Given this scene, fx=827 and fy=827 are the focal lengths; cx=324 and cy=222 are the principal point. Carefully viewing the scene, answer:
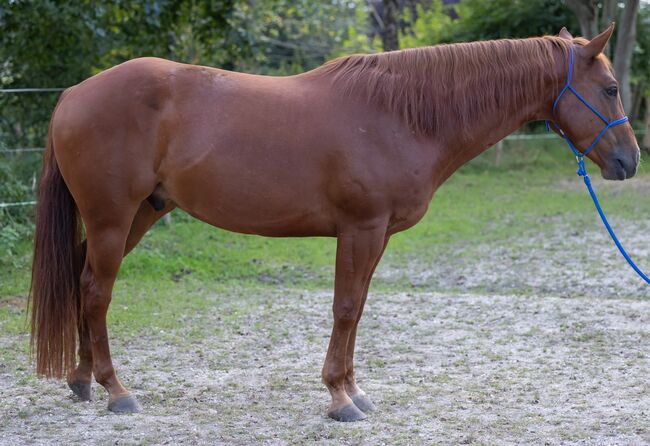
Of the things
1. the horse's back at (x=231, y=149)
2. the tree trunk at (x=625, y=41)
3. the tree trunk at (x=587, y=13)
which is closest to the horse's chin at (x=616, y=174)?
the horse's back at (x=231, y=149)

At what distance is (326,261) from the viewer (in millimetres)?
8203

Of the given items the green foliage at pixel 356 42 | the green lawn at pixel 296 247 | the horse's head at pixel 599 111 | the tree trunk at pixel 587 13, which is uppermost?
the tree trunk at pixel 587 13

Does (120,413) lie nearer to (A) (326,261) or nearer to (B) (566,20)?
(A) (326,261)

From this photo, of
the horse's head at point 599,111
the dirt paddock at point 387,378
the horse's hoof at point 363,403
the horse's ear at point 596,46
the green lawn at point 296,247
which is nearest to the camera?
the dirt paddock at point 387,378

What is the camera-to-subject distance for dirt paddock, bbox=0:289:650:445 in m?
3.77

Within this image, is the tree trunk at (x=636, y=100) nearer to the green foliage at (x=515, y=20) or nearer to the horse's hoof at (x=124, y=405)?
the green foliage at (x=515, y=20)

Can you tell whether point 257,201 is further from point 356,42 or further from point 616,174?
point 356,42

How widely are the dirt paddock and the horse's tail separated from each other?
27 cm


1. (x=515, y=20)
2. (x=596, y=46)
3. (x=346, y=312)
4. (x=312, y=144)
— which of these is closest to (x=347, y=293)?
(x=346, y=312)

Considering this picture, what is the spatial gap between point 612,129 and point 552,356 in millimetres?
A: 1664

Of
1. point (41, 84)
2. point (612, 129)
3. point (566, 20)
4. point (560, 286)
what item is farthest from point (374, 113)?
point (566, 20)

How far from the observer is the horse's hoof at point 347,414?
13.0 feet

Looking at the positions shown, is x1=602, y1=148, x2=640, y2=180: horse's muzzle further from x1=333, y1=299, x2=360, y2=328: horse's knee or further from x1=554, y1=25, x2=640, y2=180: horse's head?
x1=333, y1=299, x2=360, y2=328: horse's knee

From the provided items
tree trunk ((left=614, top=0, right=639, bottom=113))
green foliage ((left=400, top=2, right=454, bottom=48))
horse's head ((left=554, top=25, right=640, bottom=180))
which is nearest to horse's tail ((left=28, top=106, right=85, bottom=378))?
horse's head ((left=554, top=25, right=640, bottom=180))
